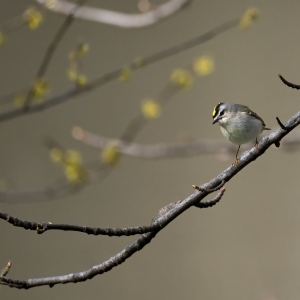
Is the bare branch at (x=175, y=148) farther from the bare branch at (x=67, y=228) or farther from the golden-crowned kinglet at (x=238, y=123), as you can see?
the bare branch at (x=67, y=228)

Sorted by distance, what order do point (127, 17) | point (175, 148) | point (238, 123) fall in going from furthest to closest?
point (175, 148), point (127, 17), point (238, 123)

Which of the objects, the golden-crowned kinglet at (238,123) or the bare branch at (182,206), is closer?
the bare branch at (182,206)

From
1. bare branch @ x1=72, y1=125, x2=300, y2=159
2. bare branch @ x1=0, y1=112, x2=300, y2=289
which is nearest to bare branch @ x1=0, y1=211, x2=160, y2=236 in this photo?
bare branch @ x1=0, y1=112, x2=300, y2=289

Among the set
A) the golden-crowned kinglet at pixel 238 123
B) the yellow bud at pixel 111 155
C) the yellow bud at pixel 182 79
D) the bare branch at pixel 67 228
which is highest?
the yellow bud at pixel 182 79

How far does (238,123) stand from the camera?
3.04ft

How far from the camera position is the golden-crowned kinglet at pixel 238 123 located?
882 mm

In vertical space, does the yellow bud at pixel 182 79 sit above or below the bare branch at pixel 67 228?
above

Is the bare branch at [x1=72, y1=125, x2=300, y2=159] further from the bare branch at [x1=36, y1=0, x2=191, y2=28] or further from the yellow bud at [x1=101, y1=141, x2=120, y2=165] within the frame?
the bare branch at [x1=36, y1=0, x2=191, y2=28]

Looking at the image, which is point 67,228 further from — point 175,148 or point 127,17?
point 175,148

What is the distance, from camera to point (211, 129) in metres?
2.44

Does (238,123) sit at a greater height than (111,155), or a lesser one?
lesser

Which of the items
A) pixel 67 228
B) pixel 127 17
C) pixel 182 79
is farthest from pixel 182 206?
pixel 182 79

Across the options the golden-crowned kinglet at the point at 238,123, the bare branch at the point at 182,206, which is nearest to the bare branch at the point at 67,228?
the bare branch at the point at 182,206

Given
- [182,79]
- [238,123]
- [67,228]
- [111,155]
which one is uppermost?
[182,79]
